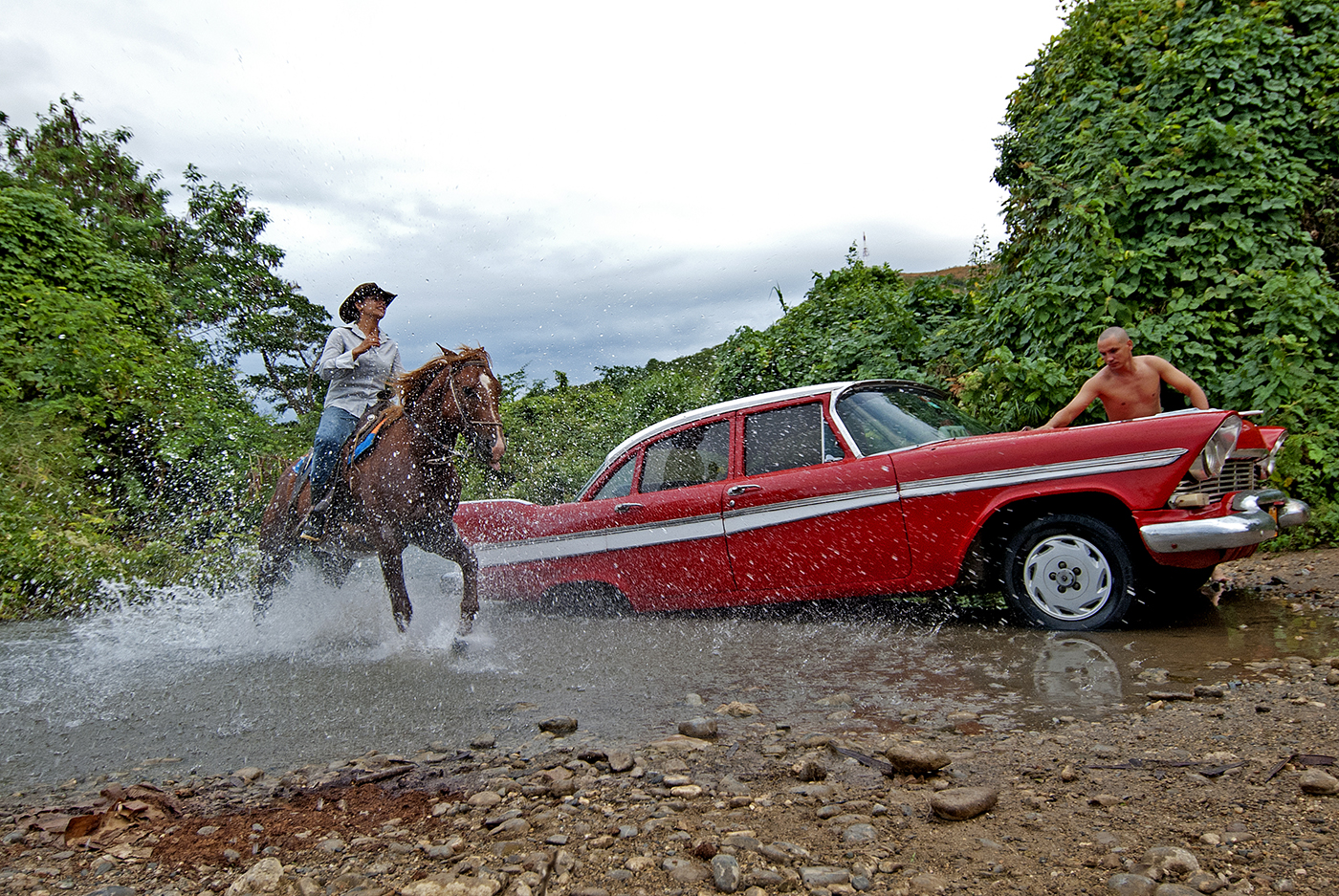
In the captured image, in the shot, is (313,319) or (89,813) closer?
(89,813)

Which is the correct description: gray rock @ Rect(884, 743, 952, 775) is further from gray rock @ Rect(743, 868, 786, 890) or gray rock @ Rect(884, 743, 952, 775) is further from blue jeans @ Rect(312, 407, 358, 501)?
blue jeans @ Rect(312, 407, 358, 501)

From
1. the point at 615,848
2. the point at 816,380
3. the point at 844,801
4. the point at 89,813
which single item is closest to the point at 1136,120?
the point at 816,380

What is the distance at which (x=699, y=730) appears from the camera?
337cm

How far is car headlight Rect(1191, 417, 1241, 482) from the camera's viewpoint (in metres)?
4.43

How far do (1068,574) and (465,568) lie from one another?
426 cm

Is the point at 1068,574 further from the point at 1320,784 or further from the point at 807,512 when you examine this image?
the point at 1320,784

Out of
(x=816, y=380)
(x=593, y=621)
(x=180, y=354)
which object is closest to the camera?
(x=593, y=621)

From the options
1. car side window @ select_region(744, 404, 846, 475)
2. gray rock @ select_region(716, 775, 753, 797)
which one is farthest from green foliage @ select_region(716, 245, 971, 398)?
gray rock @ select_region(716, 775, 753, 797)

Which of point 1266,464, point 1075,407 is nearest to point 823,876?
point 1266,464

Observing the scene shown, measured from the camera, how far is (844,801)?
101 inches

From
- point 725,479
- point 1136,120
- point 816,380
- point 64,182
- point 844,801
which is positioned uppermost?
point 64,182

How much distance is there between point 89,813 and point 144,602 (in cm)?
710

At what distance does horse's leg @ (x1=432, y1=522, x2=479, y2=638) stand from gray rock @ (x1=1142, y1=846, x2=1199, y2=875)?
4997mm

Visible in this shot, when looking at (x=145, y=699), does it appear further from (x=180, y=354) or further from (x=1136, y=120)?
(x=180, y=354)
